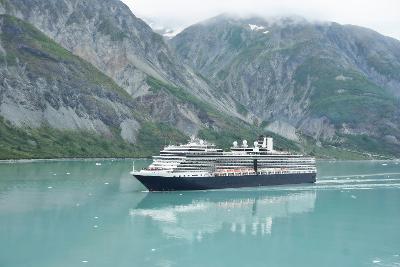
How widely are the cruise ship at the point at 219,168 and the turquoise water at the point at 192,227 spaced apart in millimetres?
3068

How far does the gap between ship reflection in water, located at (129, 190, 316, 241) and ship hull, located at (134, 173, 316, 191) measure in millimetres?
2372

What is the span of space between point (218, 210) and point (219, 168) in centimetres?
2932

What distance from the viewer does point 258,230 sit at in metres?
84.4

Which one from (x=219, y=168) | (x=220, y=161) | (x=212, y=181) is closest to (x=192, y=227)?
(x=212, y=181)

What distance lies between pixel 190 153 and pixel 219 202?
15.7 metres

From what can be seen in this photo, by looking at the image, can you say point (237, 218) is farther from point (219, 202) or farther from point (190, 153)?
point (190, 153)

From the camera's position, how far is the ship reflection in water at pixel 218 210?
8412 cm

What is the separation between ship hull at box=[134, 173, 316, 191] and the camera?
11806 cm

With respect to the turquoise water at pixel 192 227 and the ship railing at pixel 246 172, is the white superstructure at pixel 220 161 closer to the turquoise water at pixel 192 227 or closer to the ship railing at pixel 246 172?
the ship railing at pixel 246 172

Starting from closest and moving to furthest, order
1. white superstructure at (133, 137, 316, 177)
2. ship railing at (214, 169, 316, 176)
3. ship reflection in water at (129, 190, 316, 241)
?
ship reflection in water at (129, 190, 316, 241) → white superstructure at (133, 137, 316, 177) → ship railing at (214, 169, 316, 176)

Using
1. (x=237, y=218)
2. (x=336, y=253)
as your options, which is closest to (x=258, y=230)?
(x=237, y=218)

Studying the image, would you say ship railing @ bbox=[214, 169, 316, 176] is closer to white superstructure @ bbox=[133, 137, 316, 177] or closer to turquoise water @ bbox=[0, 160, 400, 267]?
white superstructure @ bbox=[133, 137, 316, 177]

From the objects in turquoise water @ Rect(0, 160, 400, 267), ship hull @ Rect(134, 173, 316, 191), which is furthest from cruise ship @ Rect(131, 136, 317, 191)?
turquoise water @ Rect(0, 160, 400, 267)

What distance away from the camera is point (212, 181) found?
12531cm
